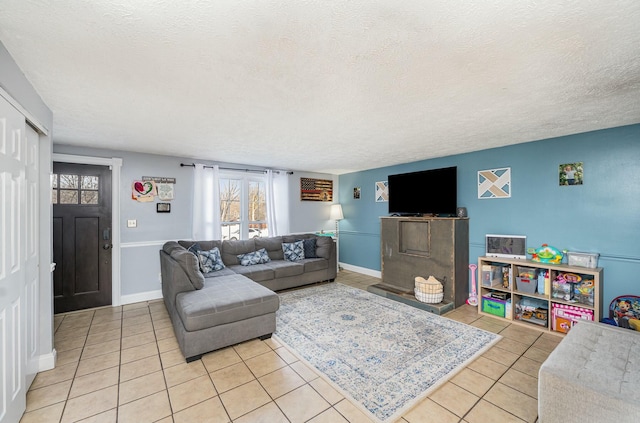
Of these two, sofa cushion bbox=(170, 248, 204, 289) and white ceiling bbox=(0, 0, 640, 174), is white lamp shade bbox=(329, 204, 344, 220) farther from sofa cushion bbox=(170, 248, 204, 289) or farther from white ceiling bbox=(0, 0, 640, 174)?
sofa cushion bbox=(170, 248, 204, 289)

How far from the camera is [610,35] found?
1.38 metres

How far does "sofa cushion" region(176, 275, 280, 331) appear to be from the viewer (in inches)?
99.3

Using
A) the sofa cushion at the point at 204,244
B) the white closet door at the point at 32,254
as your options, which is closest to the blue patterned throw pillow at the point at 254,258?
the sofa cushion at the point at 204,244

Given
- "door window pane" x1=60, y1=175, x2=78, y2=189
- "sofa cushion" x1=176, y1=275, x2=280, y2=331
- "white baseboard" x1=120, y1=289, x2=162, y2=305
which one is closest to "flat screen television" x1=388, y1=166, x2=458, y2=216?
"sofa cushion" x1=176, y1=275, x2=280, y2=331

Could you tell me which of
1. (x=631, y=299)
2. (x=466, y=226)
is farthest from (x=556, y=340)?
(x=466, y=226)

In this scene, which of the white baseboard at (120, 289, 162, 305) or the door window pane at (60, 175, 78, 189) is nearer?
the door window pane at (60, 175, 78, 189)

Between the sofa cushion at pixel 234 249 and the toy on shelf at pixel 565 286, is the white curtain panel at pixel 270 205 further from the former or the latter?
the toy on shelf at pixel 565 286

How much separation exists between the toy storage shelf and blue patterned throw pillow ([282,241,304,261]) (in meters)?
2.95

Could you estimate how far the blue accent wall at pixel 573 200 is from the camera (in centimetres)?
289

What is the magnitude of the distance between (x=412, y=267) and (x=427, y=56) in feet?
11.7

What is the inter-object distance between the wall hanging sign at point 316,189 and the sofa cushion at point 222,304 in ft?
10.5

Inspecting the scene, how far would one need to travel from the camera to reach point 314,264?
16.2 ft

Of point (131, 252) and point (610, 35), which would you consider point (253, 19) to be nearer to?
point (610, 35)

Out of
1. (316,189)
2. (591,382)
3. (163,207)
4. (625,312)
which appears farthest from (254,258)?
(625,312)
